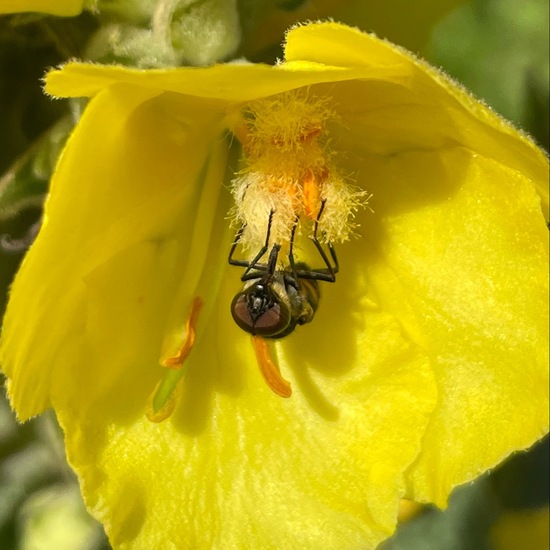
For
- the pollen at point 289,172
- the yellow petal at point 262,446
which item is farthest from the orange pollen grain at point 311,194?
the yellow petal at point 262,446

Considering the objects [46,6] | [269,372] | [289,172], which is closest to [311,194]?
[289,172]

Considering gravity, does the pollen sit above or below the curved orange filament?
above

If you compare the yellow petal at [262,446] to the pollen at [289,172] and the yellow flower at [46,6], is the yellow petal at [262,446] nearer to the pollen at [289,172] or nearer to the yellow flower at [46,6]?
the pollen at [289,172]

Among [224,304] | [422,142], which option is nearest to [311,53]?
[422,142]

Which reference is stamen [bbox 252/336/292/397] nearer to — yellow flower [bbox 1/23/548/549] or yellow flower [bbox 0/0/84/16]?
yellow flower [bbox 1/23/548/549]

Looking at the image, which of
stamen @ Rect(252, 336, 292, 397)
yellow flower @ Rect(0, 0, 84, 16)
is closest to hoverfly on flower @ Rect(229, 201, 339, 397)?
stamen @ Rect(252, 336, 292, 397)

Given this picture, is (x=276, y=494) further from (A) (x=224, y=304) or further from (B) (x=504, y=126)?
(B) (x=504, y=126)
